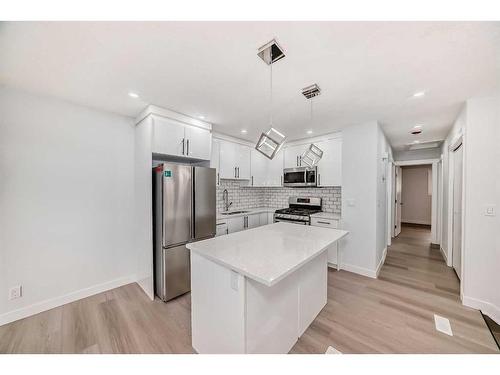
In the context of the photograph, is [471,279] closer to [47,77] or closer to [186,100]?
[186,100]

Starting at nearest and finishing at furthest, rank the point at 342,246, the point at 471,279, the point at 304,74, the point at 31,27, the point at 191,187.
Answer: the point at 31,27 → the point at 304,74 → the point at 471,279 → the point at 191,187 → the point at 342,246

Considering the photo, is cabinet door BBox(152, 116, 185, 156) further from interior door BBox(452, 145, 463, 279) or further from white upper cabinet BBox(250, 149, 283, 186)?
interior door BBox(452, 145, 463, 279)

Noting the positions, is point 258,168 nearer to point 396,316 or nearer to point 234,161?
point 234,161

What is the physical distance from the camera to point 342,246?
336cm

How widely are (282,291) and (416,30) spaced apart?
2.02 m

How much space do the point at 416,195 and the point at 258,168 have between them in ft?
21.5

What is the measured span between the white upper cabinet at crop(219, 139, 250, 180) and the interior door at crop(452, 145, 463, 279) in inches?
133

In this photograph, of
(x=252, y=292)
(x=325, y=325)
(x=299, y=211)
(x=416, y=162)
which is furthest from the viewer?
(x=416, y=162)

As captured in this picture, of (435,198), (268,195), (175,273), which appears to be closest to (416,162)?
(435,198)

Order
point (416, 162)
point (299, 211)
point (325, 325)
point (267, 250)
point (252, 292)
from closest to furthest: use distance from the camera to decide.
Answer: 1. point (252, 292)
2. point (267, 250)
3. point (325, 325)
4. point (299, 211)
5. point (416, 162)

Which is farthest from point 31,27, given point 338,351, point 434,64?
point 338,351

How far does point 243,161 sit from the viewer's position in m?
4.09

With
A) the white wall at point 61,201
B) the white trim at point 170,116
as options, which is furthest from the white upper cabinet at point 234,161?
the white wall at point 61,201

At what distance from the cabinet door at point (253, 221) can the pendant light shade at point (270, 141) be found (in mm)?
Result: 2365
